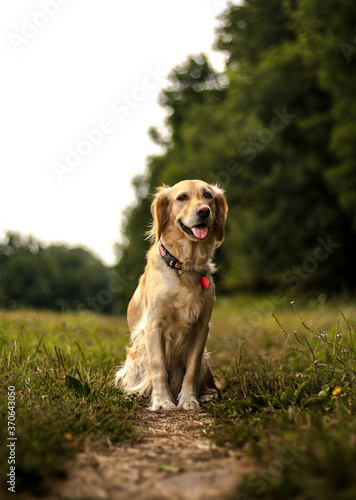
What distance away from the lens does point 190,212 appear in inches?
150

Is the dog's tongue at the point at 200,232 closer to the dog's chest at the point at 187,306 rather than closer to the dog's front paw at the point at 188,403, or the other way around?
the dog's chest at the point at 187,306

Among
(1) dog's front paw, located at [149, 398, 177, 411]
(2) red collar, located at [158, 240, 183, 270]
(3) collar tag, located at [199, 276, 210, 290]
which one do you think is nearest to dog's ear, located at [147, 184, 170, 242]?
(2) red collar, located at [158, 240, 183, 270]

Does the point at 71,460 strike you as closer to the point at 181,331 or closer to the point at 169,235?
the point at 181,331

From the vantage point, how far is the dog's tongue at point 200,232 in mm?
3740

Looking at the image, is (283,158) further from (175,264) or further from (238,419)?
(238,419)

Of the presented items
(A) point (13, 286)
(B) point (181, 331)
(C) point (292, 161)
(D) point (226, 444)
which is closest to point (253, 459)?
(D) point (226, 444)

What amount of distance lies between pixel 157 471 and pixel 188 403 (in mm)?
1493

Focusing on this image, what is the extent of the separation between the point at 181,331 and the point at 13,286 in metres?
5.72

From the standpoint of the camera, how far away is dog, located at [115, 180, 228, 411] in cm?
372

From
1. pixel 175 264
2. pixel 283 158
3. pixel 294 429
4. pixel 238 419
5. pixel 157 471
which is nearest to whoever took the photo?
pixel 157 471

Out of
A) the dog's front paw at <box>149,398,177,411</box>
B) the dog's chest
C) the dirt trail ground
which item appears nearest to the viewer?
the dirt trail ground

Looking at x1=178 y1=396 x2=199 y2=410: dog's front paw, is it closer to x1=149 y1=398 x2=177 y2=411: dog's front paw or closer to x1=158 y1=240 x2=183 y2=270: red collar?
x1=149 y1=398 x2=177 y2=411: dog's front paw

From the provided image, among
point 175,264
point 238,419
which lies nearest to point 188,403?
point 238,419

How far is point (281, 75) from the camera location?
49.6 feet
